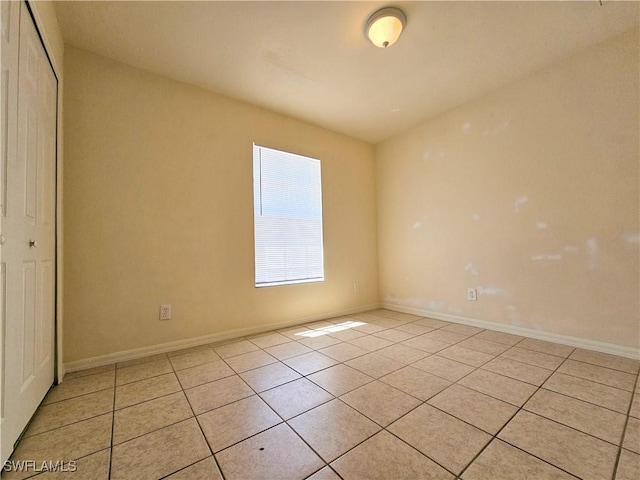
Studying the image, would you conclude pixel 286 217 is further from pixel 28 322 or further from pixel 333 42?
pixel 28 322

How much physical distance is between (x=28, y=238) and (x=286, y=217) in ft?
7.03

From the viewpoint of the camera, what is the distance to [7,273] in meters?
1.16

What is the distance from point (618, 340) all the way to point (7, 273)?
3.91m

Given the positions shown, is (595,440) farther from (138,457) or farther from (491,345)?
(138,457)

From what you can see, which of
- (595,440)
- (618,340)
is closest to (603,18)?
(618,340)

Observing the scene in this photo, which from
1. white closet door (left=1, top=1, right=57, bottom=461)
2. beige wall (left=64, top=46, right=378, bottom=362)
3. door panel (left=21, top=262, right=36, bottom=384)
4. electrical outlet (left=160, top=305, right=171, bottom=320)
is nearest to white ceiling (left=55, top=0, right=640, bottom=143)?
beige wall (left=64, top=46, right=378, bottom=362)

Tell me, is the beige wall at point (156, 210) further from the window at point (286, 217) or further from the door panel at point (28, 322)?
the door panel at point (28, 322)

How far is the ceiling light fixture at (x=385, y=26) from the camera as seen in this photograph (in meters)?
1.83

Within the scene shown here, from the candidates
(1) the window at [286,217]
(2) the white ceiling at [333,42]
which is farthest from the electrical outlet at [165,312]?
(2) the white ceiling at [333,42]

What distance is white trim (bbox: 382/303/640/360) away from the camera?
6.83 ft

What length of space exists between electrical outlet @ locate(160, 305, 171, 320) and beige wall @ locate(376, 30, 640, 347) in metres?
2.89

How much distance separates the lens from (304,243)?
10.9ft

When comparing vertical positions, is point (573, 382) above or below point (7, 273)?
below

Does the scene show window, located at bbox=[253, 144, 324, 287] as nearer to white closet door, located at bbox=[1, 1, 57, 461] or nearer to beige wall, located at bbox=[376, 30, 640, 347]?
beige wall, located at bbox=[376, 30, 640, 347]
